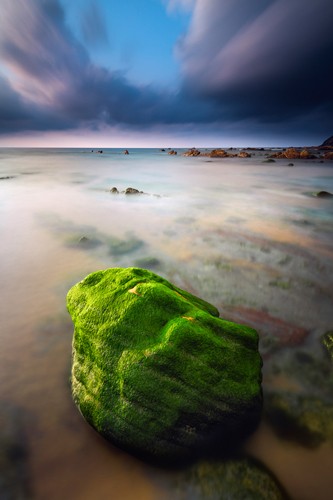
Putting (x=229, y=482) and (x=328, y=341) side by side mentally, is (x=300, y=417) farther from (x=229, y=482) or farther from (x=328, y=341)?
(x=328, y=341)

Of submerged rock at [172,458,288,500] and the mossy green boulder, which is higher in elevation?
the mossy green boulder

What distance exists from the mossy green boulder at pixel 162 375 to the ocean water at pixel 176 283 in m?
0.27

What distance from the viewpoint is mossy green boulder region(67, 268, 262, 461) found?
2.43m

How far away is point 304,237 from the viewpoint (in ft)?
27.2

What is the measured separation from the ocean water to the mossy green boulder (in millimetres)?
268

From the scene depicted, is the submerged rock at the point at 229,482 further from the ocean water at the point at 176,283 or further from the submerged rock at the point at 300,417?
the submerged rock at the point at 300,417

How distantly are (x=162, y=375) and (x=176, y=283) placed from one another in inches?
126

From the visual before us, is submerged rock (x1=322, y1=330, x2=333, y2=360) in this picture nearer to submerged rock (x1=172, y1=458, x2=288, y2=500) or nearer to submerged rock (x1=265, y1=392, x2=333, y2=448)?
submerged rock (x1=265, y1=392, x2=333, y2=448)

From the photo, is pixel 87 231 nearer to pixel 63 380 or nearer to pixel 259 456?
pixel 63 380

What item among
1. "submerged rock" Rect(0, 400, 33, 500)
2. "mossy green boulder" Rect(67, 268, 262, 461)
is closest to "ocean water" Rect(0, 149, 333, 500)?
"submerged rock" Rect(0, 400, 33, 500)

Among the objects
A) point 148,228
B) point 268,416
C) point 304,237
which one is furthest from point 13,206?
point 268,416

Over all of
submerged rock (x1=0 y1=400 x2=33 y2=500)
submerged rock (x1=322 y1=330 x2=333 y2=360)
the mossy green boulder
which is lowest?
submerged rock (x1=0 y1=400 x2=33 y2=500)

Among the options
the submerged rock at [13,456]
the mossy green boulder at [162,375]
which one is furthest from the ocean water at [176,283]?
the mossy green boulder at [162,375]

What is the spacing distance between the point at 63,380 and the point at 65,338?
0.81 m
